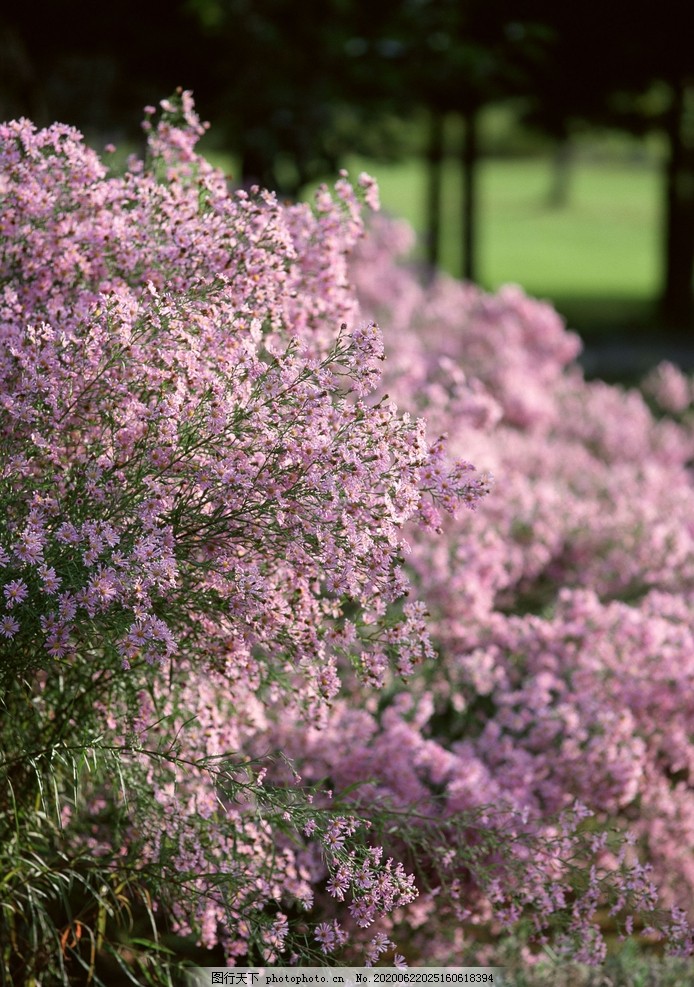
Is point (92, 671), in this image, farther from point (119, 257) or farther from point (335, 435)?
point (119, 257)

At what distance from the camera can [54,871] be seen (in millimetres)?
3982

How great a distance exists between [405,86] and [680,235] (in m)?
12.1

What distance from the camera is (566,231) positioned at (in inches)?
2662

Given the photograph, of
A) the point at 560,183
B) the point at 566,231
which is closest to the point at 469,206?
the point at 566,231

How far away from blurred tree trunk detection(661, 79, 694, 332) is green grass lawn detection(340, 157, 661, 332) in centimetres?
107

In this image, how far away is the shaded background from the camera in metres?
18.2

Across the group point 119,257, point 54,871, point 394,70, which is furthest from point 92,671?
point 394,70

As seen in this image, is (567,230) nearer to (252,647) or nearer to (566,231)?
(566,231)

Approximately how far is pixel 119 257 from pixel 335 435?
47.0 inches

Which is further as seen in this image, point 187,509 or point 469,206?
point 469,206

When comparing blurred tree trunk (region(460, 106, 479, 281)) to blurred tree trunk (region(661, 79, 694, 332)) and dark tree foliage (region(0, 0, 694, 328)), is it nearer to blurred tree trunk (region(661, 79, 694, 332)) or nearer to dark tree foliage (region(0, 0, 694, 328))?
dark tree foliage (region(0, 0, 694, 328))

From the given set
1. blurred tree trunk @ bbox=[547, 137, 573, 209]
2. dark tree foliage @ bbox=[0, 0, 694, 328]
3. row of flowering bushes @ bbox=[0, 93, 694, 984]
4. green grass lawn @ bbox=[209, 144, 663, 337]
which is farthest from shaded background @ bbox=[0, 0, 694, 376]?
blurred tree trunk @ bbox=[547, 137, 573, 209]

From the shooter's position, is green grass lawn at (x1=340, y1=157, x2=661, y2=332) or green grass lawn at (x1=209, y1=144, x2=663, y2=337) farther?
green grass lawn at (x1=340, y1=157, x2=661, y2=332)

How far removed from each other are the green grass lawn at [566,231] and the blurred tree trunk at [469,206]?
1360 mm
